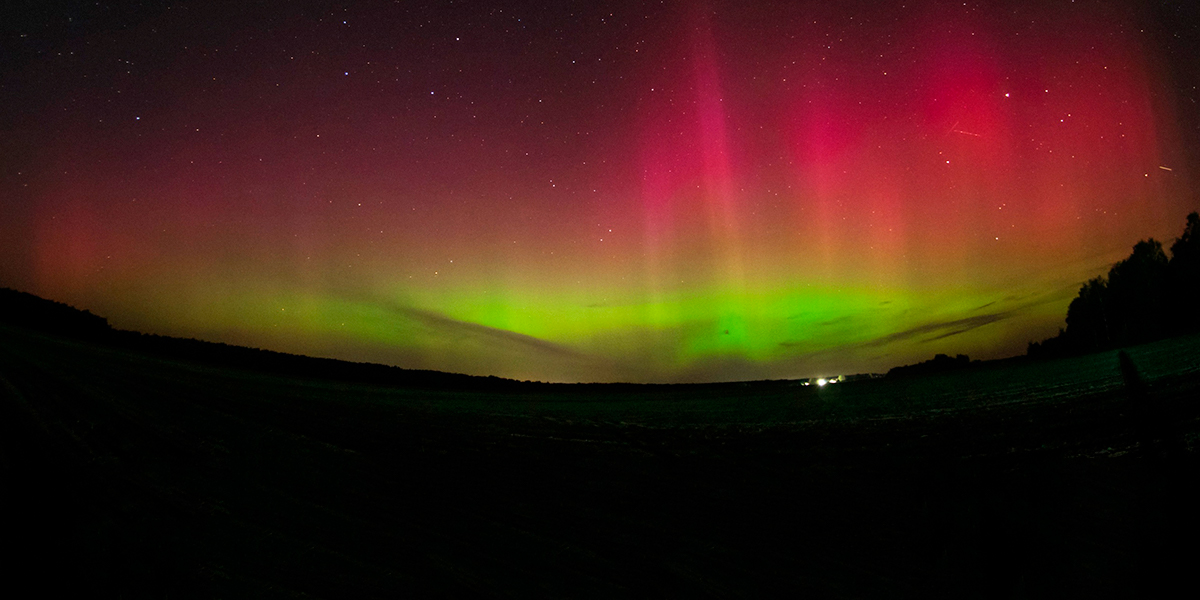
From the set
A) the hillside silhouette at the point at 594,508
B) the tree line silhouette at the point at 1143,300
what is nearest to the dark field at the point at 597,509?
the hillside silhouette at the point at 594,508

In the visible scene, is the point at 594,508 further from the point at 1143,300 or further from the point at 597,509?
the point at 1143,300

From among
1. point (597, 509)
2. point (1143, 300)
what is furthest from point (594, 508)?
point (1143, 300)

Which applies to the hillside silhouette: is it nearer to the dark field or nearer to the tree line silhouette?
the dark field

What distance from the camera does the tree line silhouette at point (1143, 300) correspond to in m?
63.8

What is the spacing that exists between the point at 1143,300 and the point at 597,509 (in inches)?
3552

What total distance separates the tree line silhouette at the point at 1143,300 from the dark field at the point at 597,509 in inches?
2783

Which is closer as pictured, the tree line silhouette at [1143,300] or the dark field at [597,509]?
the dark field at [597,509]

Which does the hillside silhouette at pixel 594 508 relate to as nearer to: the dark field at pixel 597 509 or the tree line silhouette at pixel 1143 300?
the dark field at pixel 597 509

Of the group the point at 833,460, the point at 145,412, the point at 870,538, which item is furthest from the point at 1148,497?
the point at 145,412

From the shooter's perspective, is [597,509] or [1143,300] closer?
[597,509]

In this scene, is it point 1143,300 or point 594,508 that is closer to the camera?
point 594,508

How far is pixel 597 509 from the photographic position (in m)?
7.19

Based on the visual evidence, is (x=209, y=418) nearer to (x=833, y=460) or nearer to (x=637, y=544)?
(x=637, y=544)

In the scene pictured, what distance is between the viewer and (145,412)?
13711 millimetres
